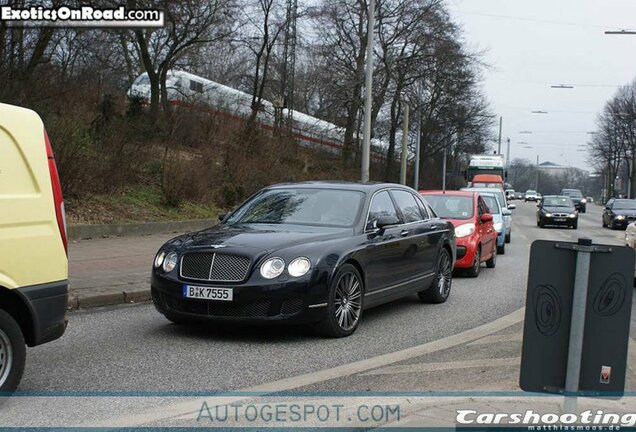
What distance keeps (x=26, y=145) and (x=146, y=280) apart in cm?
562

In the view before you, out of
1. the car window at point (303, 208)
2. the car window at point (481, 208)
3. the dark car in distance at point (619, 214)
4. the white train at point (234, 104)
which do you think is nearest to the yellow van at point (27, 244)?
the car window at point (303, 208)

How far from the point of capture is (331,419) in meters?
4.66

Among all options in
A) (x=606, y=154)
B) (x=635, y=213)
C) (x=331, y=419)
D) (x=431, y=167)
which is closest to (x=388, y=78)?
(x=635, y=213)

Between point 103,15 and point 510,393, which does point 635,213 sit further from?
point 510,393

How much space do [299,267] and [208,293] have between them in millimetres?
888

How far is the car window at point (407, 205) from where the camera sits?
9.02m

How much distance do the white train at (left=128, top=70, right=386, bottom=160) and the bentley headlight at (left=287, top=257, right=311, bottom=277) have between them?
53.8 ft

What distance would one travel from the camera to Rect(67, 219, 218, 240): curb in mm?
14320

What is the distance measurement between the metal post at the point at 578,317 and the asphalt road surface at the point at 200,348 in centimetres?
261

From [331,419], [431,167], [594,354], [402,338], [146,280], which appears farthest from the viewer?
[431,167]

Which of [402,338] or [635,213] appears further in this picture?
[635,213]

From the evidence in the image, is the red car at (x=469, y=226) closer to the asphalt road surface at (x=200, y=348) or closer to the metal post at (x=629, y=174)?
the asphalt road surface at (x=200, y=348)

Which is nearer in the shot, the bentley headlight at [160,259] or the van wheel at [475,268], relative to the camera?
the bentley headlight at [160,259]

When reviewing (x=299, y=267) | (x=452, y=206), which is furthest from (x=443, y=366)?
(x=452, y=206)
